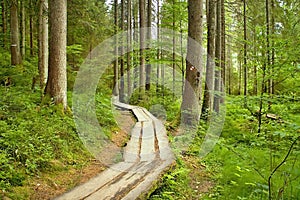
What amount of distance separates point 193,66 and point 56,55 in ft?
13.2

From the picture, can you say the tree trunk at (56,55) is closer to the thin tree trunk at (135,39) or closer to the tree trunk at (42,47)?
the tree trunk at (42,47)

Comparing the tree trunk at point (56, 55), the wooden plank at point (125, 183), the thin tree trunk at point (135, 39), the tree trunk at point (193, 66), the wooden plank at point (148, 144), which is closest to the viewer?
the wooden plank at point (125, 183)

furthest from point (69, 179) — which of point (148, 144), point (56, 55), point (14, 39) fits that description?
point (14, 39)

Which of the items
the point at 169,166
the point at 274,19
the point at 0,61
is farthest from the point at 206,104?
the point at 0,61

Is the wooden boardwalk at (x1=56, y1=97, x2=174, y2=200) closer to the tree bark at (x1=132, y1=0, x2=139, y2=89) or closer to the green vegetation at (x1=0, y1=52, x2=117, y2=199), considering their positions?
the green vegetation at (x1=0, y1=52, x2=117, y2=199)

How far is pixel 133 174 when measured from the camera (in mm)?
4793

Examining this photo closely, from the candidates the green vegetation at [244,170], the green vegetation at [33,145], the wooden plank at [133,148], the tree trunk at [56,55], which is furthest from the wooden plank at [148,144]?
the tree trunk at [56,55]

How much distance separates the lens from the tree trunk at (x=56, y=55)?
24.8ft

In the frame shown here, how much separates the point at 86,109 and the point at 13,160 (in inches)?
153

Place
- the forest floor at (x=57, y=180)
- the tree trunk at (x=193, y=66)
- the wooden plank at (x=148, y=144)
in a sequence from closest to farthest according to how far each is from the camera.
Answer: the forest floor at (x=57, y=180), the wooden plank at (x=148, y=144), the tree trunk at (x=193, y=66)

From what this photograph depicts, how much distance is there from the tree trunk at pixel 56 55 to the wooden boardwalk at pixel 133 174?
2.44m

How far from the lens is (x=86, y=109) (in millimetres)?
8477

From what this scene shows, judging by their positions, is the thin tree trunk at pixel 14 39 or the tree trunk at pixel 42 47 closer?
the tree trunk at pixel 42 47

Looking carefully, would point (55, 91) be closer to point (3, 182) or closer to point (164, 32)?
point (3, 182)
